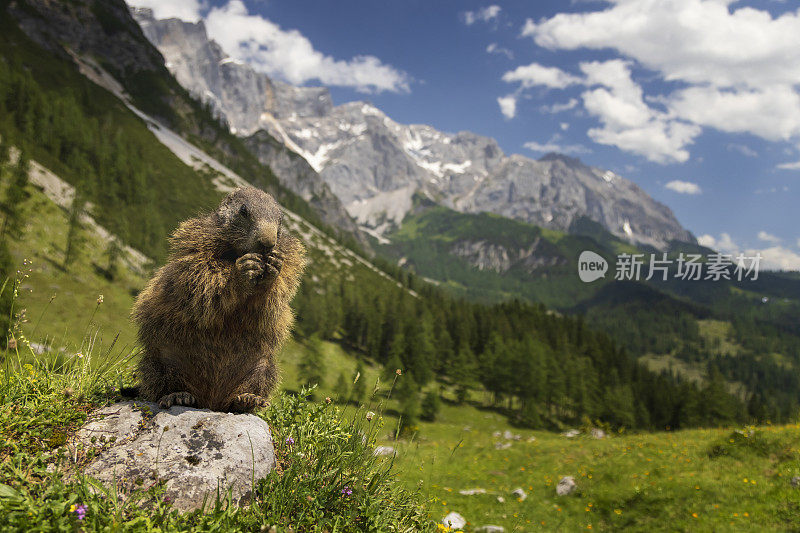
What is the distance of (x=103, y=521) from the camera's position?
342 centimetres

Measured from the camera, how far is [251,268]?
16.2 ft

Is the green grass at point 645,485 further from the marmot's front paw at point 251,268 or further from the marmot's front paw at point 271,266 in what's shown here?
the marmot's front paw at point 251,268

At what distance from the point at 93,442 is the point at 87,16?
228 m

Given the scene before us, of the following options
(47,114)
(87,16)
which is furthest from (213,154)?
(47,114)

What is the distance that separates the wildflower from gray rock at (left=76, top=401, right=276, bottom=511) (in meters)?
0.43

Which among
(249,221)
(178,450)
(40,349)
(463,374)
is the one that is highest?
(249,221)

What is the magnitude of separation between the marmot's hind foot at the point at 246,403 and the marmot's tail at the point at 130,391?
4.21 ft

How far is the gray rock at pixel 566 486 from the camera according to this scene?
20.0 m

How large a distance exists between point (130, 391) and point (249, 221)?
2944mm

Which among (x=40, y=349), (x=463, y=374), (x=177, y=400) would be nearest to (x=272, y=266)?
(x=177, y=400)

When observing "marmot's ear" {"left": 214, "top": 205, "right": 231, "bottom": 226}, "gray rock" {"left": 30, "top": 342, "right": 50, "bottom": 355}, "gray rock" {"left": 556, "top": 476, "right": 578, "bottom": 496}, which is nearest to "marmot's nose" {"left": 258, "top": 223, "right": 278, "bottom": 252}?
"marmot's ear" {"left": 214, "top": 205, "right": 231, "bottom": 226}

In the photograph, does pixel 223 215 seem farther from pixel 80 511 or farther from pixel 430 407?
pixel 430 407

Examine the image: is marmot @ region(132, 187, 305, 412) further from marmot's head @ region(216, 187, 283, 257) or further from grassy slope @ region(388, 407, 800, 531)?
grassy slope @ region(388, 407, 800, 531)

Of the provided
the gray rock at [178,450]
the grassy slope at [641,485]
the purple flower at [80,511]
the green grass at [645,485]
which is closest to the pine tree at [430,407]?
the grassy slope at [641,485]
